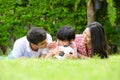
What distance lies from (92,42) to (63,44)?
0.52 m

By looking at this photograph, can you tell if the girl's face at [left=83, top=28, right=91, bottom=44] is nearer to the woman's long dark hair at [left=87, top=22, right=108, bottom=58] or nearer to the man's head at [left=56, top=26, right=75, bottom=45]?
the woman's long dark hair at [left=87, top=22, right=108, bottom=58]

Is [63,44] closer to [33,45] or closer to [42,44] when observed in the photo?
[42,44]

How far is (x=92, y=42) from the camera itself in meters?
6.32

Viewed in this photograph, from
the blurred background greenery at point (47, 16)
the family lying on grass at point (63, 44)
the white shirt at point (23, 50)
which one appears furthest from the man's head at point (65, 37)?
the blurred background greenery at point (47, 16)

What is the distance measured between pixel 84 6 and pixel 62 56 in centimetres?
636

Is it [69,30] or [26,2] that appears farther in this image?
[26,2]

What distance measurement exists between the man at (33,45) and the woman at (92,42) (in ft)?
1.63

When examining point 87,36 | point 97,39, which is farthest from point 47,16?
point 97,39

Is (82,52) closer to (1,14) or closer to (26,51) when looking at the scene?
(26,51)

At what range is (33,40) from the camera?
601 centimetres

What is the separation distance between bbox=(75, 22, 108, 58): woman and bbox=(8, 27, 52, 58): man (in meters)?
0.50

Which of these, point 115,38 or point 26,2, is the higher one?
point 26,2

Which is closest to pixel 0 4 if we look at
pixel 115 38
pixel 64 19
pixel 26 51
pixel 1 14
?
pixel 1 14

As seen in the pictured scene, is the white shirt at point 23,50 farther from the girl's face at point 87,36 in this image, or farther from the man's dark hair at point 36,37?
the girl's face at point 87,36
